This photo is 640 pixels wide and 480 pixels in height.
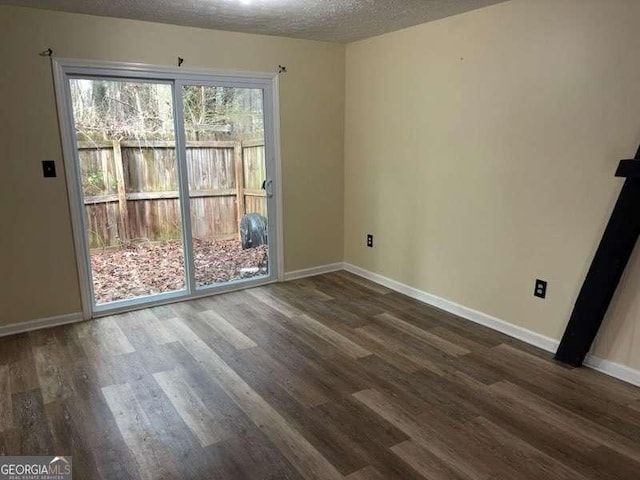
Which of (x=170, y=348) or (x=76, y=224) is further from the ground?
(x=76, y=224)

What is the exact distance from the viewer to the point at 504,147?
3.12 m

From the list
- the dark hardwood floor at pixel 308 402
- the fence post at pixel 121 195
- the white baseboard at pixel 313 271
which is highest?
the fence post at pixel 121 195

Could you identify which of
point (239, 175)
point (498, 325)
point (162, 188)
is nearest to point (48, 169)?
point (162, 188)

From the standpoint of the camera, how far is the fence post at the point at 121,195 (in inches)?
141

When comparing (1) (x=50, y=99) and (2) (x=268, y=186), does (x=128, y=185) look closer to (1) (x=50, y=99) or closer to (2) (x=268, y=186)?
(1) (x=50, y=99)

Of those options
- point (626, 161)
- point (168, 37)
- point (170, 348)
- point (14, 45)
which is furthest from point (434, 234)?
point (14, 45)

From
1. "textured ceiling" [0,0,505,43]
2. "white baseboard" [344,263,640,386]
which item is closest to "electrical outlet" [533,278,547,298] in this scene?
"white baseboard" [344,263,640,386]

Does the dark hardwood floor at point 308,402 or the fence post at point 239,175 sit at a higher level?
the fence post at point 239,175

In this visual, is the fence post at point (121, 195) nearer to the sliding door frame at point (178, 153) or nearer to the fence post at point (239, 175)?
the sliding door frame at point (178, 153)

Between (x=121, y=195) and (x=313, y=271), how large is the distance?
1.99 meters

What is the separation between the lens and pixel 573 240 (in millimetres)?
2801

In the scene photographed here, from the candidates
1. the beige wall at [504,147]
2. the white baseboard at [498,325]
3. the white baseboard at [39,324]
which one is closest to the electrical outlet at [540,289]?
the beige wall at [504,147]

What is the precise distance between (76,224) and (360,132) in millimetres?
2634

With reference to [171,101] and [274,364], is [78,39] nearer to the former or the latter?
[171,101]
